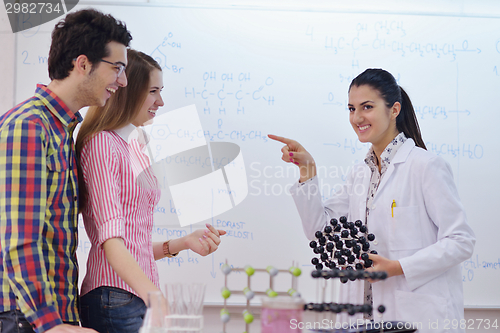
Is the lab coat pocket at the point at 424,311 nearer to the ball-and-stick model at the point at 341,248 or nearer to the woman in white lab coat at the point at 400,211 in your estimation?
the woman in white lab coat at the point at 400,211

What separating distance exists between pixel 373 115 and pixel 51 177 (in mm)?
1148

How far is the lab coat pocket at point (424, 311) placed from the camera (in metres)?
1.32

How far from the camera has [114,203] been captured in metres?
1.06

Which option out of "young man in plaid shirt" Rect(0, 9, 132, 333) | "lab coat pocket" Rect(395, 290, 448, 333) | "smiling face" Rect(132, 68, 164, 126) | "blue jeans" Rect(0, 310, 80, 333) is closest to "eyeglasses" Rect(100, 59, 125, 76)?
"young man in plaid shirt" Rect(0, 9, 132, 333)

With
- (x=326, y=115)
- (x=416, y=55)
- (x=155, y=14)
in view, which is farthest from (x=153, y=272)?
(x=416, y=55)

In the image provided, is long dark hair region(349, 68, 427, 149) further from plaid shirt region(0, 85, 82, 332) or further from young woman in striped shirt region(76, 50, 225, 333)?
plaid shirt region(0, 85, 82, 332)

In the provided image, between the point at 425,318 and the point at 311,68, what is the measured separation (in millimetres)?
1510

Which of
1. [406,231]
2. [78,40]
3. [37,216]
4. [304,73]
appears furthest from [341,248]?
[304,73]

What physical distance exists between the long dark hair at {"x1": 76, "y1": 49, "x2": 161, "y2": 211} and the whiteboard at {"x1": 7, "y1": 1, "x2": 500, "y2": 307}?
102cm

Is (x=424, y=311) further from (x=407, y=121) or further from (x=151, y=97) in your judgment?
(x=151, y=97)

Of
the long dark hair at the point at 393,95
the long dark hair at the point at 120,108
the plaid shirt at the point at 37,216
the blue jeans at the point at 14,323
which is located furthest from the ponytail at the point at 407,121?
the blue jeans at the point at 14,323

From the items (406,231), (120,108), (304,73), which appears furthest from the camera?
(304,73)

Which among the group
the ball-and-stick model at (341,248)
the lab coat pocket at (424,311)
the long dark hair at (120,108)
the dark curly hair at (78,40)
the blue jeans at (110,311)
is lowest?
the lab coat pocket at (424,311)

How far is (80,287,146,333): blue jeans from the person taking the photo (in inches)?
41.8
